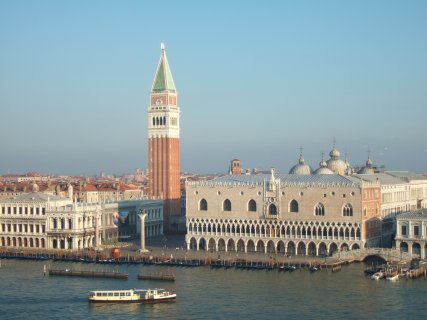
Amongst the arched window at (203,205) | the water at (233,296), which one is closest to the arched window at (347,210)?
the water at (233,296)

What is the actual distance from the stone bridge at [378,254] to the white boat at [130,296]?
15365 mm

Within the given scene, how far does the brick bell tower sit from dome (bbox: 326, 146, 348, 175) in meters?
15.4

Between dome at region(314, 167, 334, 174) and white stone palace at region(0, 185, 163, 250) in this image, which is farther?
white stone palace at region(0, 185, 163, 250)

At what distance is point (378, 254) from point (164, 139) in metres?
27.7

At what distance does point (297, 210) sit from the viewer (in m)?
57.4

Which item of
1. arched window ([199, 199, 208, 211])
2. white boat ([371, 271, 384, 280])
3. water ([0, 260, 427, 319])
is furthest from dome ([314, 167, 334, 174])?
white boat ([371, 271, 384, 280])

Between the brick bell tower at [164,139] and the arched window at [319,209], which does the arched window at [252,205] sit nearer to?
the arched window at [319,209]

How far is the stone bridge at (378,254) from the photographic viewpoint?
5244 centimetres

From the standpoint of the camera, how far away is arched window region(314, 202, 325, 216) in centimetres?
5646

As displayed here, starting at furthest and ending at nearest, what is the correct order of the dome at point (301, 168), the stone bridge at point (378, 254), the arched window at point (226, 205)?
the dome at point (301, 168)
the arched window at point (226, 205)
the stone bridge at point (378, 254)

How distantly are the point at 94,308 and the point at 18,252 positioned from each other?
848 inches

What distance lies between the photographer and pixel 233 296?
4259 centimetres

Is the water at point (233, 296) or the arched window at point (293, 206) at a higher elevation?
the arched window at point (293, 206)

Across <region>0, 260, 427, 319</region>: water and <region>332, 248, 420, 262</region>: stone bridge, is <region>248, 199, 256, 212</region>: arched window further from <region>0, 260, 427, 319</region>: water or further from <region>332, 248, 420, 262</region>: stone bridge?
<region>0, 260, 427, 319</region>: water
